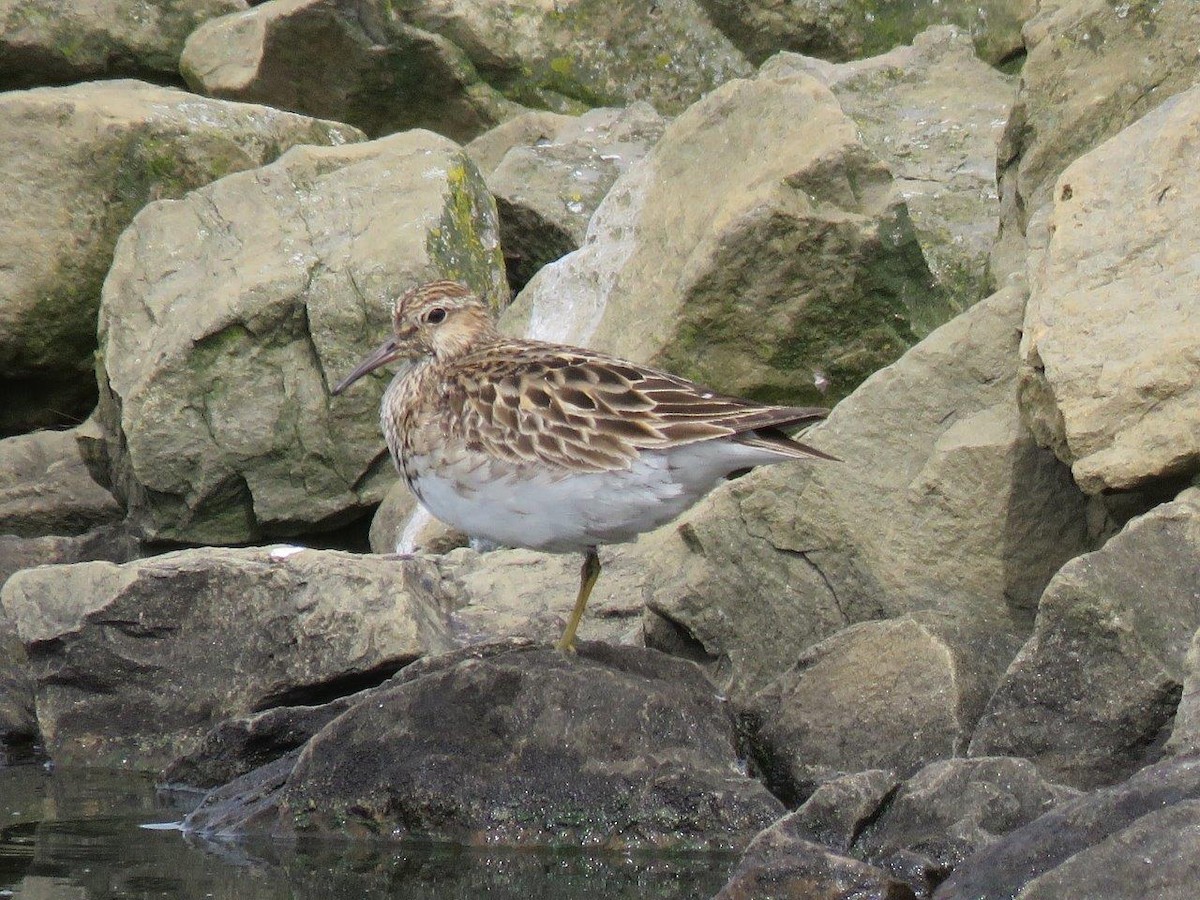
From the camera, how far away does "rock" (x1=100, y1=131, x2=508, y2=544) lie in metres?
12.3

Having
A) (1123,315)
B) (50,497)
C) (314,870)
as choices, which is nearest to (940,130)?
(1123,315)

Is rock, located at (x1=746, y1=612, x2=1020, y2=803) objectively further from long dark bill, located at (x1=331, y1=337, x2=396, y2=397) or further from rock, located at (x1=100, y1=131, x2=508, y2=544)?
rock, located at (x1=100, y1=131, x2=508, y2=544)

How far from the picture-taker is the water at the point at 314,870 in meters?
7.04

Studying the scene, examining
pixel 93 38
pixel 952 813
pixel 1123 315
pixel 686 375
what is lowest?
pixel 93 38

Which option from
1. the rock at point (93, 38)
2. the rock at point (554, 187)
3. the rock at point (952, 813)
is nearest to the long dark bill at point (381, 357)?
the rock at point (952, 813)

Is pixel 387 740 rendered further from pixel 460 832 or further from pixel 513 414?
pixel 513 414

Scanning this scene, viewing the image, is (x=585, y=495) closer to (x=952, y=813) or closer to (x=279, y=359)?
(x=952, y=813)

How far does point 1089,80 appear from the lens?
34.4 feet

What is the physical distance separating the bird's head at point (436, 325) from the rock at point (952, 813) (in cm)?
327

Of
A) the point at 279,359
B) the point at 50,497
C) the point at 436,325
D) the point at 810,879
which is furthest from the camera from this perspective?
the point at 50,497

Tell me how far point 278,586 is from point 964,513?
11.2 feet

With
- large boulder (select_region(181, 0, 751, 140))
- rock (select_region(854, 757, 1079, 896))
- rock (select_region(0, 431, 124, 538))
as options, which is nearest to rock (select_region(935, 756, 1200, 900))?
rock (select_region(854, 757, 1079, 896))

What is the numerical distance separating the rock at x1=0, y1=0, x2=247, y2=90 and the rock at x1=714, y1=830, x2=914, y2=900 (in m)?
12.5

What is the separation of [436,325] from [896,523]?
7.82ft
